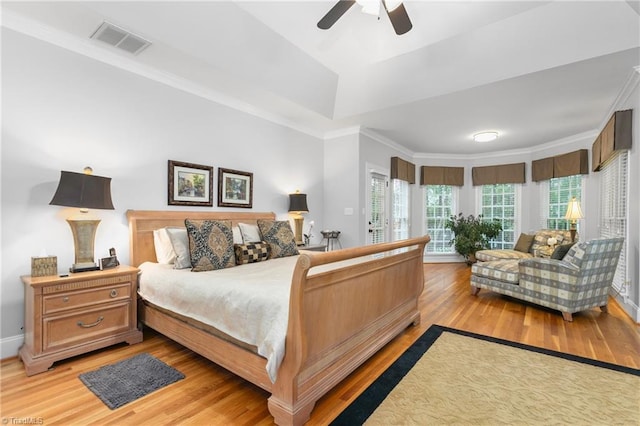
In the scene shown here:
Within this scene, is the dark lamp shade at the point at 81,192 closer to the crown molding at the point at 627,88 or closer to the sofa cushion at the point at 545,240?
the crown molding at the point at 627,88

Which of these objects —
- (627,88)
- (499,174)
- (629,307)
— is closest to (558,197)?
(499,174)

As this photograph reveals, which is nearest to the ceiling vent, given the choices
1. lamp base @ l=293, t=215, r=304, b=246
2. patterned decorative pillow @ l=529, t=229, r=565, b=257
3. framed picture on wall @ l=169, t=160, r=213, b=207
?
framed picture on wall @ l=169, t=160, r=213, b=207

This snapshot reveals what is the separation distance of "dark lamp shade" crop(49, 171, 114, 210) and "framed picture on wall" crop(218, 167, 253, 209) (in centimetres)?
137

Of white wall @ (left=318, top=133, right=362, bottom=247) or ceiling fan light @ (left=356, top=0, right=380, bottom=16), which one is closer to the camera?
ceiling fan light @ (left=356, top=0, right=380, bottom=16)

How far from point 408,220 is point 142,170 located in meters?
5.45

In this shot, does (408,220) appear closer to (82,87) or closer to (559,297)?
(559,297)

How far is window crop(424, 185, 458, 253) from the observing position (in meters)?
7.10

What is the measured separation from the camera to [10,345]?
Result: 7.65 ft

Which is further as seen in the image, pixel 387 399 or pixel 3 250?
pixel 3 250

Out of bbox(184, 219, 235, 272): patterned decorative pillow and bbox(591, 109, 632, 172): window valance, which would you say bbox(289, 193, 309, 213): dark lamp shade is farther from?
bbox(591, 109, 632, 172): window valance

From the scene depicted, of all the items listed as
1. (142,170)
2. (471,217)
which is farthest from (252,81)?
(471,217)

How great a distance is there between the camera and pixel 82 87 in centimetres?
266

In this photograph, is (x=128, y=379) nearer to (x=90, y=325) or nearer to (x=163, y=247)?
(x=90, y=325)

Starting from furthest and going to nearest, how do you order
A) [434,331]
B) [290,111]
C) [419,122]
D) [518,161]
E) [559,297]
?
[518,161] → [419,122] → [290,111] → [559,297] → [434,331]
